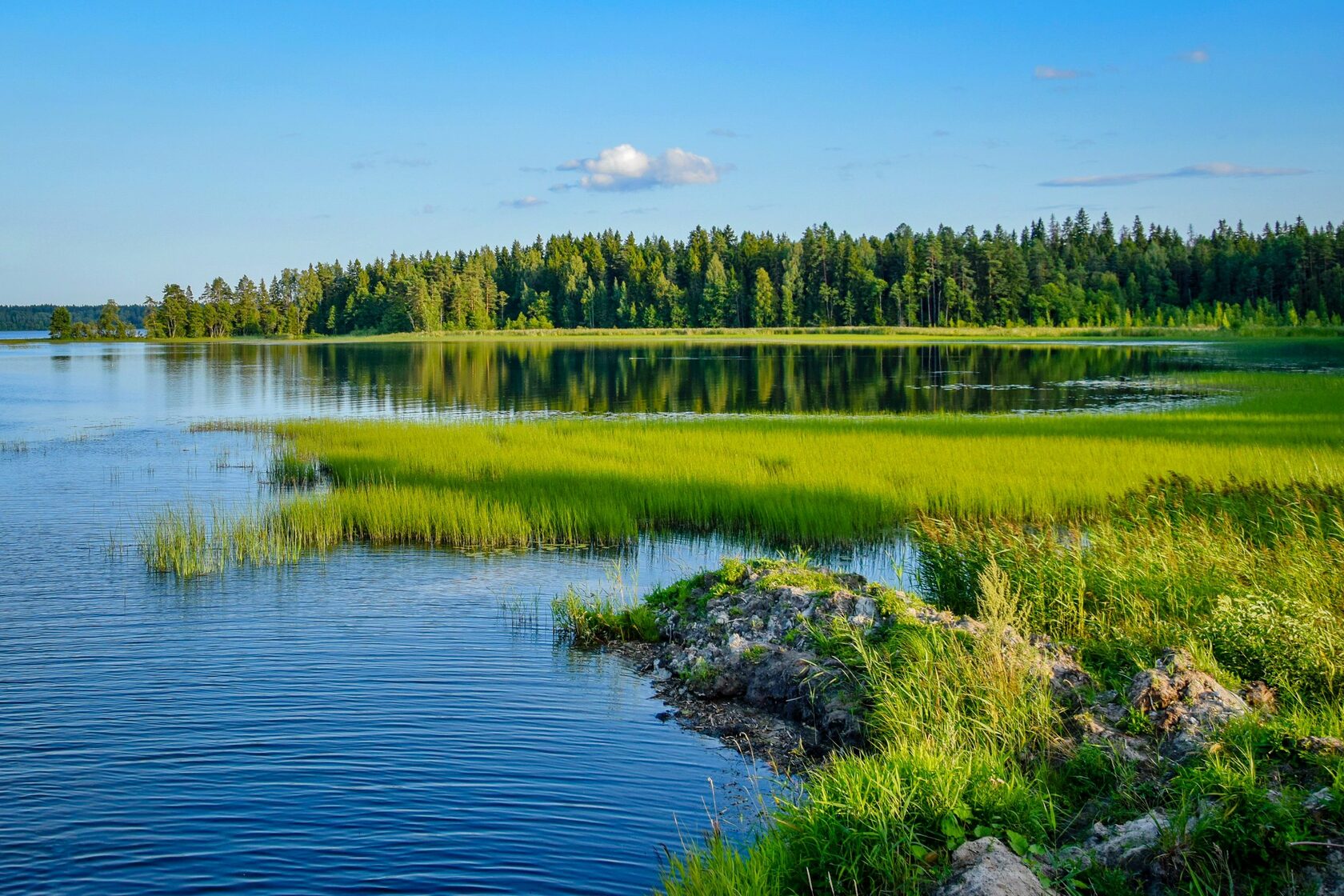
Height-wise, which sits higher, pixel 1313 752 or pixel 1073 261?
pixel 1073 261

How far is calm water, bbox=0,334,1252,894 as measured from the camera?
7.75m

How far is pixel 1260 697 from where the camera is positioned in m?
8.55

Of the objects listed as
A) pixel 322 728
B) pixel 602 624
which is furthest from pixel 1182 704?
pixel 322 728

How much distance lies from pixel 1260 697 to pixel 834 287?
163 m

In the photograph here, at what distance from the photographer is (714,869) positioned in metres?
6.53

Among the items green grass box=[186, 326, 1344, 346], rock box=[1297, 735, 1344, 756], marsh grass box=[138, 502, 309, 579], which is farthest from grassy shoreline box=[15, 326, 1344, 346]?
rock box=[1297, 735, 1344, 756]

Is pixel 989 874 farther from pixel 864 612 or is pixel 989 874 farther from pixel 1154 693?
pixel 864 612

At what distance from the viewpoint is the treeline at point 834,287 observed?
149 meters

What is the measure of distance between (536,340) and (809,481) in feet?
441

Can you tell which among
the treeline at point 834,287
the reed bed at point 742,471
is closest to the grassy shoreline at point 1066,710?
the reed bed at point 742,471

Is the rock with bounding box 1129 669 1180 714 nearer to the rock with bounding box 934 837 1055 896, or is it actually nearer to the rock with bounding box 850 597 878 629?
the rock with bounding box 934 837 1055 896

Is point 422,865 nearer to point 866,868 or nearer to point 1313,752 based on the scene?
point 866,868

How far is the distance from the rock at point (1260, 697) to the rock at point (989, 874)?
10.8ft

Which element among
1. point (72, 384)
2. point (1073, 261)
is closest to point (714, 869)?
point (72, 384)
